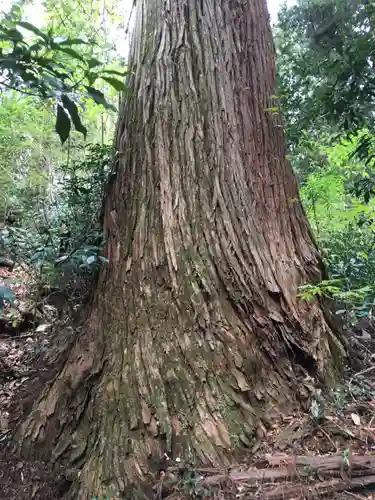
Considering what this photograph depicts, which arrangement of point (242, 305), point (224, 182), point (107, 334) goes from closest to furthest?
1. point (242, 305)
2. point (107, 334)
3. point (224, 182)

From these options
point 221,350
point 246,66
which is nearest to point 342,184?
point 246,66

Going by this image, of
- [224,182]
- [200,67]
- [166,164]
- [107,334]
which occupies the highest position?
[200,67]

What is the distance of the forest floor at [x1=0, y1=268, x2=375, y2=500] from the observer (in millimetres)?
1761

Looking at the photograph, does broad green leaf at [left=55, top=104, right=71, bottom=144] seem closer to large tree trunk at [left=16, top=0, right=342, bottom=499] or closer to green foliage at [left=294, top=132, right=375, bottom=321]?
large tree trunk at [left=16, top=0, right=342, bottom=499]

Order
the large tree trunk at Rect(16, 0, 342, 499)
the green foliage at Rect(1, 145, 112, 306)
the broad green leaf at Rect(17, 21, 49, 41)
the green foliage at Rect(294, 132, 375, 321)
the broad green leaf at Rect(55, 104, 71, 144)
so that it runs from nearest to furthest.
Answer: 1. the broad green leaf at Rect(17, 21, 49, 41)
2. the broad green leaf at Rect(55, 104, 71, 144)
3. the large tree trunk at Rect(16, 0, 342, 499)
4. the green foliage at Rect(1, 145, 112, 306)
5. the green foliage at Rect(294, 132, 375, 321)

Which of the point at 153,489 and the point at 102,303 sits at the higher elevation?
the point at 102,303

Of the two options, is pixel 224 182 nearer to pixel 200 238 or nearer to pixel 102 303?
pixel 200 238

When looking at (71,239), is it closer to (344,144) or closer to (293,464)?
(293,464)

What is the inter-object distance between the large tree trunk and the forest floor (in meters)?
0.08

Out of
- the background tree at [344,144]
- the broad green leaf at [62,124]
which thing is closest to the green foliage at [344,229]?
the background tree at [344,144]

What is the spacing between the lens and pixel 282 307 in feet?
7.70

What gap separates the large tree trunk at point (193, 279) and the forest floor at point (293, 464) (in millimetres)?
85

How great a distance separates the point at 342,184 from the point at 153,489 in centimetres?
365

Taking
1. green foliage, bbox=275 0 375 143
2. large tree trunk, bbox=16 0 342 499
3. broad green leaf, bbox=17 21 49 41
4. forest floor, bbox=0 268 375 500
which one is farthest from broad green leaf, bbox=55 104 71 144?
green foliage, bbox=275 0 375 143
